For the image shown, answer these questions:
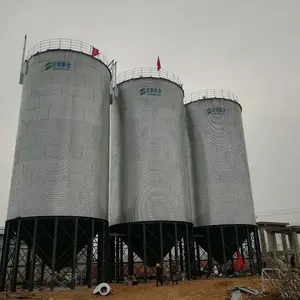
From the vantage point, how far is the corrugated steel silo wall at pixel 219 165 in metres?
33.0

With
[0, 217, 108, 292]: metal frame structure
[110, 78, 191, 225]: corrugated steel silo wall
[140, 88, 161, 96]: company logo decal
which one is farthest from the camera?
[140, 88, 161, 96]: company logo decal

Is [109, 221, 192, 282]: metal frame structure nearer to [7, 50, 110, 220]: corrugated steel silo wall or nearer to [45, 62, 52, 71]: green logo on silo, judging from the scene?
[7, 50, 110, 220]: corrugated steel silo wall

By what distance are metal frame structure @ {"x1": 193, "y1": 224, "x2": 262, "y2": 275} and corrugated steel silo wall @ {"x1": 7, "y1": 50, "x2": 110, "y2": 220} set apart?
1173 centimetres

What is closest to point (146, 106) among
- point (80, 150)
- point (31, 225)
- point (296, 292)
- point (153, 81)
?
point (153, 81)

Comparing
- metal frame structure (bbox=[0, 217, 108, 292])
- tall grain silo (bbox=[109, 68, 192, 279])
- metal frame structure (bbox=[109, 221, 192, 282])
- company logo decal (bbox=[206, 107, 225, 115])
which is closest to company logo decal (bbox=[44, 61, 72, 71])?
tall grain silo (bbox=[109, 68, 192, 279])

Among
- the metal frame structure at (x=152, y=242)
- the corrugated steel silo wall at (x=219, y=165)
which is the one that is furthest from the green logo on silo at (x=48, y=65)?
the corrugated steel silo wall at (x=219, y=165)

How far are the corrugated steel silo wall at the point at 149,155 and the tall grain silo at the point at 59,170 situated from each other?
7.96 ft

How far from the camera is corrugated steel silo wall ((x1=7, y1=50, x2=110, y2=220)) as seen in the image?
76.9ft

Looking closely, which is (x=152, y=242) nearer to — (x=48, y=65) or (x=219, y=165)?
(x=219, y=165)

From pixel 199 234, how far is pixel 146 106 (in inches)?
538

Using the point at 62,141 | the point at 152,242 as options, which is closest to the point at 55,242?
the point at 62,141

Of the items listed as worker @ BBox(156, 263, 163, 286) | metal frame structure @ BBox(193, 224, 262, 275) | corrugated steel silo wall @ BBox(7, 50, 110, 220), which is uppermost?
corrugated steel silo wall @ BBox(7, 50, 110, 220)

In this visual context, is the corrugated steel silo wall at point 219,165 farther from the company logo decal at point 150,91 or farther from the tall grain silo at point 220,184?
the company logo decal at point 150,91

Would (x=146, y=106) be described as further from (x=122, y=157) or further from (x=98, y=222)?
A: (x=98, y=222)
